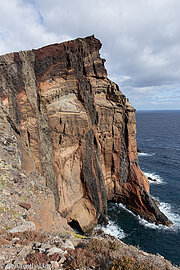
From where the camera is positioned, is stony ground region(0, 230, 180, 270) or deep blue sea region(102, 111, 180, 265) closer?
stony ground region(0, 230, 180, 270)

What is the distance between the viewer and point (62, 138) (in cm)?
2244

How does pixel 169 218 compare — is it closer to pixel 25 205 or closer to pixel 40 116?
pixel 40 116

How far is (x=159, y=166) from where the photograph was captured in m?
57.7

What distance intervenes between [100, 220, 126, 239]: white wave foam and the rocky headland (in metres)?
1.49

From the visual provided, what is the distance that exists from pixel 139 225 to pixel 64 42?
111 feet

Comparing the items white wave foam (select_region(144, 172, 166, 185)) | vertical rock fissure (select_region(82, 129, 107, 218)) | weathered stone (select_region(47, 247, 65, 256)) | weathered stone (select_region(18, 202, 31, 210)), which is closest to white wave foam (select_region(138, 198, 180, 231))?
vertical rock fissure (select_region(82, 129, 107, 218))

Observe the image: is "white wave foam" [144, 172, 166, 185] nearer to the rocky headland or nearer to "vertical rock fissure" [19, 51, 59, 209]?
the rocky headland

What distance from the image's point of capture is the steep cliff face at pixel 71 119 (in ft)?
62.1

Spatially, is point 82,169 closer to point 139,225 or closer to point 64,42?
point 139,225

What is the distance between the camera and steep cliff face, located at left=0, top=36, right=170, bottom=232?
1894cm

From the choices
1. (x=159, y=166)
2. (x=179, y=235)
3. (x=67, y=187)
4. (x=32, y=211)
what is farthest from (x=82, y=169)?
(x=159, y=166)

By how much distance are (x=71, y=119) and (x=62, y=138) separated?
10.2 feet

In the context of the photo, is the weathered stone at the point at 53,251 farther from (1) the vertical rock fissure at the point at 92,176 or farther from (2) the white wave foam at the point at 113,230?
(2) the white wave foam at the point at 113,230

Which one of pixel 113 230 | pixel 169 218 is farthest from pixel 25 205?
pixel 169 218
